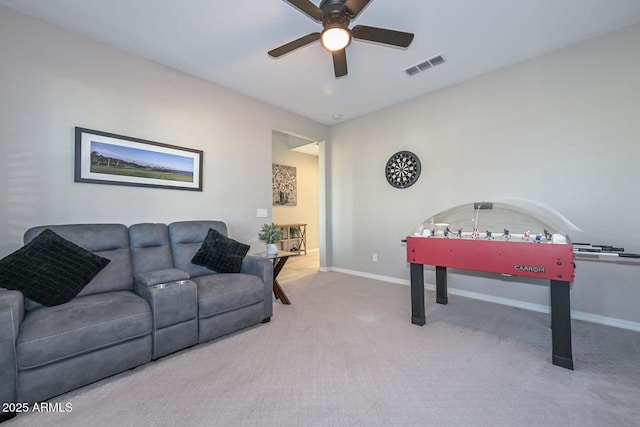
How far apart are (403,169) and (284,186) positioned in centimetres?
318

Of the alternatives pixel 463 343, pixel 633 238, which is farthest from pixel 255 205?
pixel 633 238

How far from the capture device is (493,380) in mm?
1727

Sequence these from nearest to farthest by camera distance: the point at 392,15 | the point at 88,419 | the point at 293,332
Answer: the point at 88,419
the point at 392,15
the point at 293,332

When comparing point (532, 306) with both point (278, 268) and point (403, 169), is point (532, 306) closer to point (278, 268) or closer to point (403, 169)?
point (403, 169)

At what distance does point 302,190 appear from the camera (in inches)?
273

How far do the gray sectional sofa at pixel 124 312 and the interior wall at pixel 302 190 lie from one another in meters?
3.53

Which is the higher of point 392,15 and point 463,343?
point 392,15

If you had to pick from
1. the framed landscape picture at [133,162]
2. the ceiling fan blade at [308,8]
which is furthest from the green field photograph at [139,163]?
the ceiling fan blade at [308,8]

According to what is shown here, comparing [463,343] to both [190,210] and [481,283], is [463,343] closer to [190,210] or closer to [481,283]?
[481,283]

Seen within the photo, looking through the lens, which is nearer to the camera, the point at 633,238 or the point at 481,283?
the point at 633,238

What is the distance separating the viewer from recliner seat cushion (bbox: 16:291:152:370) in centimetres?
146

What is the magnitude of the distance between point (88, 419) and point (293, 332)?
144 cm

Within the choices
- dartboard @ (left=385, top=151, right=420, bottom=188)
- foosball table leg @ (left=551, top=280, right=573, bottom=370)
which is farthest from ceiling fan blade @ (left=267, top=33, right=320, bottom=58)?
foosball table leg @ (left=551, top=280, right=573, bottom=370)

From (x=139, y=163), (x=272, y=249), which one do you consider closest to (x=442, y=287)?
(x=272, y=249)
